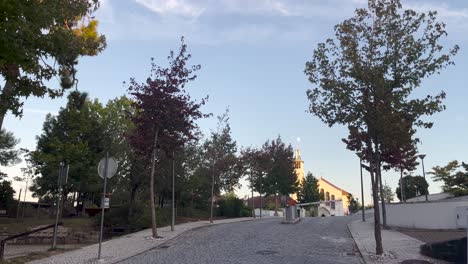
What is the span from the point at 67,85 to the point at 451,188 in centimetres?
4783

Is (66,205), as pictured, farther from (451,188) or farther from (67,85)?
(451,188)

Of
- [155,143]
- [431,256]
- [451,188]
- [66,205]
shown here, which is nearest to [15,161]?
[66,205]

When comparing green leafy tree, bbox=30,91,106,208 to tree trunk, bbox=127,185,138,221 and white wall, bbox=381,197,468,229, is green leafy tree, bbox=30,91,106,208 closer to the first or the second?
tree trunk, bbox=127,185,138,221

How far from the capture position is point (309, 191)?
8312 cm

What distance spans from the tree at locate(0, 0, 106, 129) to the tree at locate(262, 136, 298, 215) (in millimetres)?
41243

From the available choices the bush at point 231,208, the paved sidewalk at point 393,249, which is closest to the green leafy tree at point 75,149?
the paved sidewalk at point 393,249

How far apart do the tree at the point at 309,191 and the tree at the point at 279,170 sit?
2821 centimetres

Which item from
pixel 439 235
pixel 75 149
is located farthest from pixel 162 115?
pixel 439 235

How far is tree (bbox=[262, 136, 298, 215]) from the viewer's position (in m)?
52.6

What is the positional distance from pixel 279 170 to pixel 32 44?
150ft

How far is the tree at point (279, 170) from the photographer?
52.6 meters

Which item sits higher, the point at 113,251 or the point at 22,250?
the point at 113,251

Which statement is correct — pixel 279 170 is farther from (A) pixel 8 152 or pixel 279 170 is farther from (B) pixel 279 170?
(A) pixel 8 152

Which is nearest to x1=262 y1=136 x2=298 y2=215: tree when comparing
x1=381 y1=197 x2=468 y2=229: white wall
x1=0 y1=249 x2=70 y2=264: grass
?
x1=381 y1=197 x2=468 y2=229: white wall
